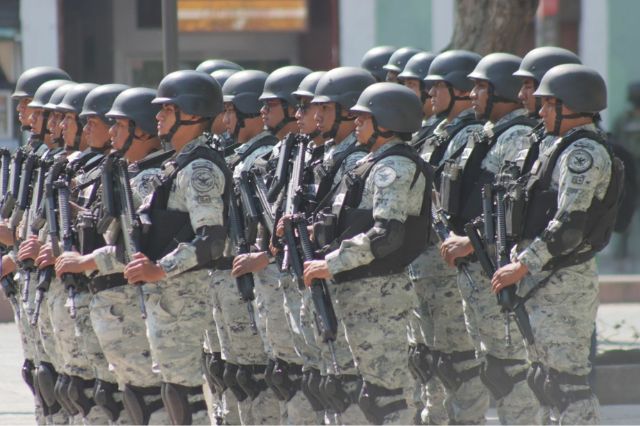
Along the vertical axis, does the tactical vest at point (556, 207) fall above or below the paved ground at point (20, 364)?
above

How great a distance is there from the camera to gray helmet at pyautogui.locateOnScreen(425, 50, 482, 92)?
8.16m

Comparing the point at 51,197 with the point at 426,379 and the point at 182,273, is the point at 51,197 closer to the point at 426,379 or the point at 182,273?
the point at 182,273

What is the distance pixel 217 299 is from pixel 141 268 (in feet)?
4.60

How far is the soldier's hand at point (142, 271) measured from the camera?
21.6 ft

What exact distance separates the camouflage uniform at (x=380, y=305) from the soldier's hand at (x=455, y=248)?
646mm

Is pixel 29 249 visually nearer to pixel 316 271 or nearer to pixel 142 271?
pixel 142 271

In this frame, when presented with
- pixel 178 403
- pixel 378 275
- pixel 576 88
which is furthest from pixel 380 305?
pixel 576 88

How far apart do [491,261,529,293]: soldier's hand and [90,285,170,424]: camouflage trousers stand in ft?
5.55

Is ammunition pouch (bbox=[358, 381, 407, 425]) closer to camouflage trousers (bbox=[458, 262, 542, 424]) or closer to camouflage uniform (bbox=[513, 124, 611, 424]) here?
camouflage uniform (bbox=[513, 124, 611, 424])

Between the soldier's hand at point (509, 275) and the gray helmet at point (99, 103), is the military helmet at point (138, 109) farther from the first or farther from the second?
the soldier's hand at point (509, 275)

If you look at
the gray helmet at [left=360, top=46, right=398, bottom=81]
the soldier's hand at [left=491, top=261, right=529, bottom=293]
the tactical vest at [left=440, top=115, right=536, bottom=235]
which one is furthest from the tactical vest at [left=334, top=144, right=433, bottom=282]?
the gray helmet at [left=360, top=46, right=398, bottom=81]

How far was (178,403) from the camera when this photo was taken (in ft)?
22.1

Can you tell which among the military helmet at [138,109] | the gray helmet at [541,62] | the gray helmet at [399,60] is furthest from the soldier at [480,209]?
the military helmet at [138,109]

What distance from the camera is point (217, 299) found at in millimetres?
7957
